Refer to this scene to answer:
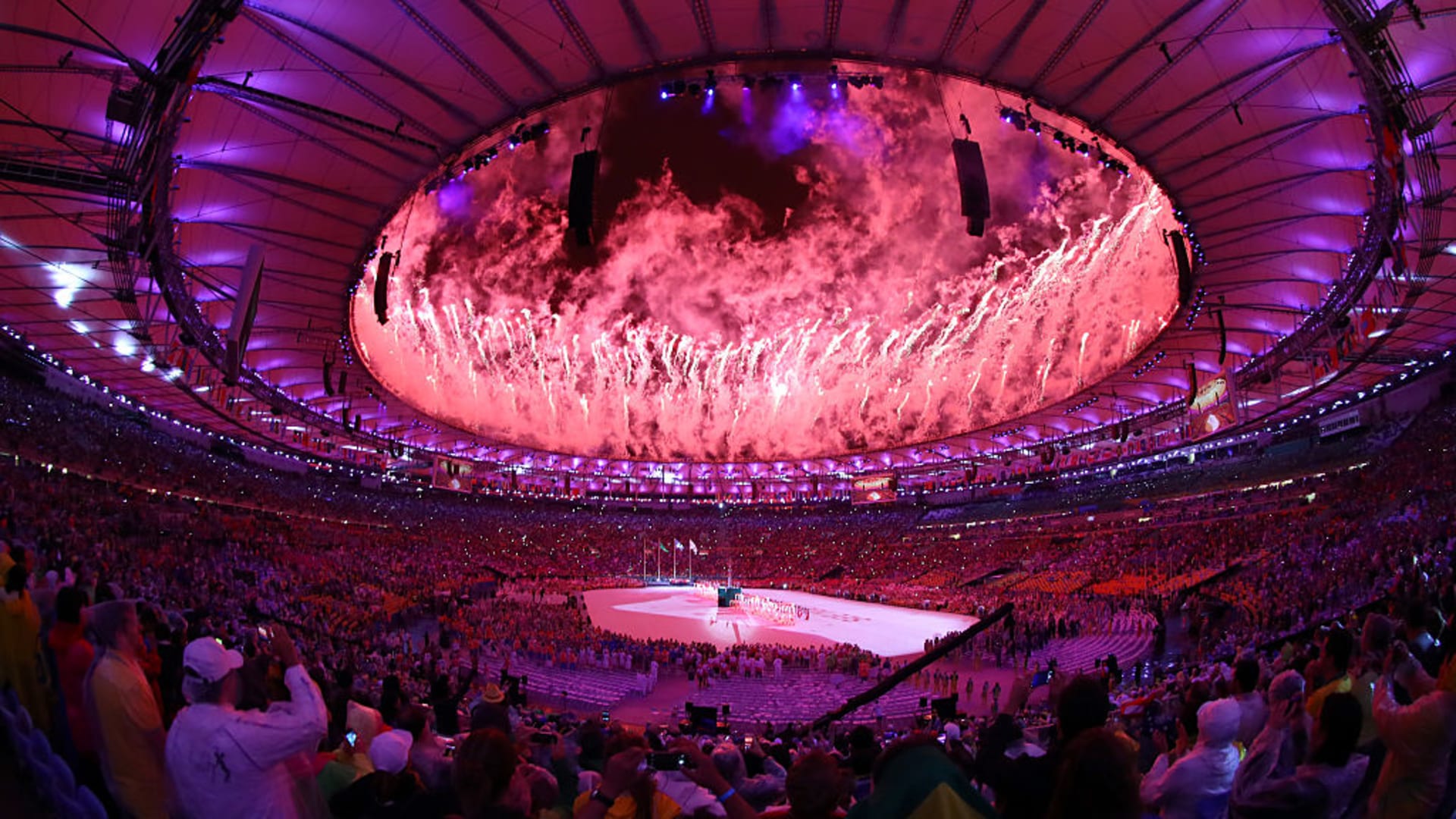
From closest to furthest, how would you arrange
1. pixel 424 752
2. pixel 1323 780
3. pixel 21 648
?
pixel 1323 780 → pixel 424 752 → pixel 21 648

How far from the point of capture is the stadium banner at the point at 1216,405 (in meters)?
30.3

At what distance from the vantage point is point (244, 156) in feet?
60.6

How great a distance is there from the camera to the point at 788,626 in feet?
122

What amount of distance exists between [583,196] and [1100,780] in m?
14.2

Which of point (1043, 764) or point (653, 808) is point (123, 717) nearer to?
point (653, 808)

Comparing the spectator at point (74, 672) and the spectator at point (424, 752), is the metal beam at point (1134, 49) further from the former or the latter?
the spectator at point (74, 672)

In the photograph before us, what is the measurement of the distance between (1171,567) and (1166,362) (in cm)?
964

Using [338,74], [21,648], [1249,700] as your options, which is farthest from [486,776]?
[338,74]

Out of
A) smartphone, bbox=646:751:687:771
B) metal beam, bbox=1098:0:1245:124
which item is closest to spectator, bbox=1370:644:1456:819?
smartphone, bbox=646:751:687:771

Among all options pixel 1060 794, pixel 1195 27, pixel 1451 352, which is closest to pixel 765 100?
pixel 1195 27

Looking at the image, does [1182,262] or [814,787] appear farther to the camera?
[1182,262]

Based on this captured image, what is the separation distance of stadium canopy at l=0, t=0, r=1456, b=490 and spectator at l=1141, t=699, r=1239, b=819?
13.0m

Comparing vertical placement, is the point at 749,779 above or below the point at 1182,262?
below

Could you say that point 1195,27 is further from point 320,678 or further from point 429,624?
point 429,624
